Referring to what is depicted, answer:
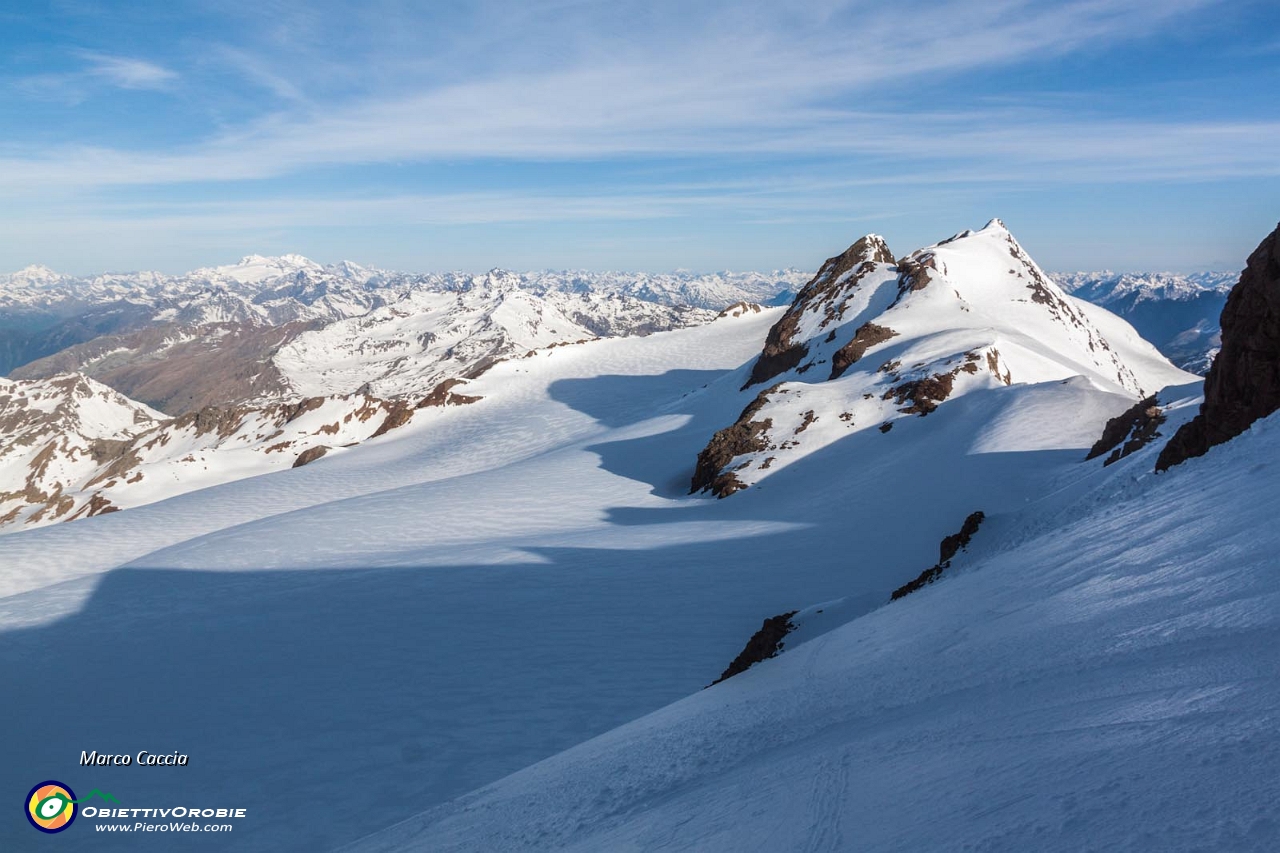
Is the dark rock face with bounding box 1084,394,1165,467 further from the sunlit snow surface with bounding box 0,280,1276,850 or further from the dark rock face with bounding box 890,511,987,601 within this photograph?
the dark rock face with bounding box 890,511,987,601

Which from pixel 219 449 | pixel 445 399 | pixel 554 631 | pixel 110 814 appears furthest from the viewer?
pixel 219 449

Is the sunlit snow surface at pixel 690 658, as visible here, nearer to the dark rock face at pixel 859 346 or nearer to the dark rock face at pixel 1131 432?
the dark rock face at pixel 1131 432

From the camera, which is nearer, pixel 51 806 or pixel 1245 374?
pixel 51 806

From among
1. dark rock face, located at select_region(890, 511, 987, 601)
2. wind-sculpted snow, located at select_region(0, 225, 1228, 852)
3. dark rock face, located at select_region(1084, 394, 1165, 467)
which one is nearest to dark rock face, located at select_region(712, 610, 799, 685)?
wind-sculpted snow, located at select_region(0, 225, 1228, 852)

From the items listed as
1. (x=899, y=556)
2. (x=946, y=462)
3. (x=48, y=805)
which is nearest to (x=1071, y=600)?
(x=899, y=556)

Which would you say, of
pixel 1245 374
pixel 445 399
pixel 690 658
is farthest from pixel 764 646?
pixel 445 399

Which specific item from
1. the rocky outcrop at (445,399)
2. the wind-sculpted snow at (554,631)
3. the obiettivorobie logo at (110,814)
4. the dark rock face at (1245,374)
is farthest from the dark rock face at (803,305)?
the obiettivorobie logo at (110,814)

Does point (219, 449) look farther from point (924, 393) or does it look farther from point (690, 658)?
point (690, 658)

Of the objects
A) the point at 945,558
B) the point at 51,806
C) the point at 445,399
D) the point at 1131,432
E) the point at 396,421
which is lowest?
the point at 51,806
